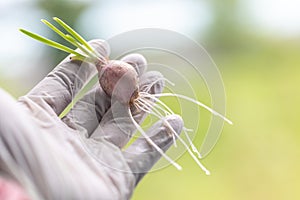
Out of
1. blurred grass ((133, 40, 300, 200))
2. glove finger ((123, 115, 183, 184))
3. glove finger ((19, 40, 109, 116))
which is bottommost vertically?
blurred grass ((133, 40, 300, 200))

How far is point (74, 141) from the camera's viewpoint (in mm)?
678

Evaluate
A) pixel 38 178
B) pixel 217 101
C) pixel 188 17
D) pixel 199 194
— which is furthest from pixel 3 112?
pixel 188 17

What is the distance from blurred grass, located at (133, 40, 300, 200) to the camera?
1540mm

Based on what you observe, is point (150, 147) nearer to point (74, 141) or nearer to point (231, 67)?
point (74, 141)

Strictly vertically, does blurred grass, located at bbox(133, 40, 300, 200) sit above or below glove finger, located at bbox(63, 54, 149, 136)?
below

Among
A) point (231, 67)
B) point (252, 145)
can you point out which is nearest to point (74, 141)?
point (252, 145)

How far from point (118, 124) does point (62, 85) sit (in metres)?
0.11

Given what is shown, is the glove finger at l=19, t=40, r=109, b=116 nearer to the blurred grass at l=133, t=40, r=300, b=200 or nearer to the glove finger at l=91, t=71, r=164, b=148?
the glove finger at l=91, t=71, r=164, b=148

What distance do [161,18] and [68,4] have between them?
51cm

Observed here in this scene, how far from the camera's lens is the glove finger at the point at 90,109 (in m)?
0.75

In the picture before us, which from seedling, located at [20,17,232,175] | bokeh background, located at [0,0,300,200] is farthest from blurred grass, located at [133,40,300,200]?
seedling, located at [20,17,232,175]

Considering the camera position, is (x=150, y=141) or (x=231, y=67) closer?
(x=150, y=141)

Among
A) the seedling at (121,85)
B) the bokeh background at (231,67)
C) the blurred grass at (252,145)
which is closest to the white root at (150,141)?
the seedling at (121,85)

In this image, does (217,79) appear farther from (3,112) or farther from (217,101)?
(3,112)
